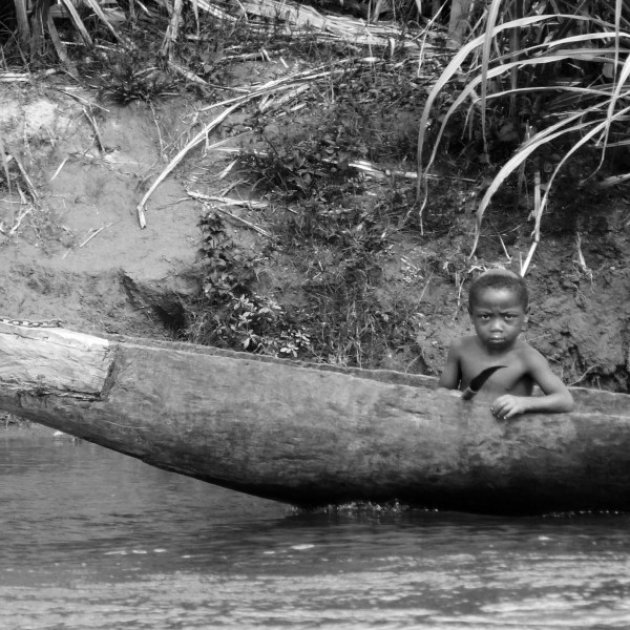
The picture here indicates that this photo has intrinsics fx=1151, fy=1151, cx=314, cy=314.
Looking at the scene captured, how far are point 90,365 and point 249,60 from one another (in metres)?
4.46

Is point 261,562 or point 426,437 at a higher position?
point 426,437

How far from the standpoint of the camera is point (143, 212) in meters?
7.31

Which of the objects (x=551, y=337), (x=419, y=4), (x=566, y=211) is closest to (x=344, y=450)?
(x=551, y=337)

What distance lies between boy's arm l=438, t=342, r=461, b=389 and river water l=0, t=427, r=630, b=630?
75cm

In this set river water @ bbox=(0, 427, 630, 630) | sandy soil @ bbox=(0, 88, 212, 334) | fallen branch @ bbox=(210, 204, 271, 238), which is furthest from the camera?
fallen branch @ bbox=(210, 204, 271, 238)

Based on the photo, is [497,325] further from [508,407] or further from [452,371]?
[508,407]

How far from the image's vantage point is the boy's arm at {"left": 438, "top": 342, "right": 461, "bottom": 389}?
16.5 ft

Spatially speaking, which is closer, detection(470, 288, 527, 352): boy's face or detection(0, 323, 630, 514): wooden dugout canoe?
detection(0, 323, 630, 514): wooden dugout canoe

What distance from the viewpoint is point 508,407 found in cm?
423

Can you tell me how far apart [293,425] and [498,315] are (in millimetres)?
1096

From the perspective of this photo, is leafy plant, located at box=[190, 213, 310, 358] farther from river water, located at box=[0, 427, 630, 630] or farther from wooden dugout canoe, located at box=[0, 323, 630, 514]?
wooden dugout canoe, located at box=[0, 323, 630, 514]

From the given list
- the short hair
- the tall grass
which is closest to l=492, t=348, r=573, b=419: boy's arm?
the short hair

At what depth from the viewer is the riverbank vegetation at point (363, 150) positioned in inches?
266

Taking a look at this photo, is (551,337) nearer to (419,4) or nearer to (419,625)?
(419,4)
